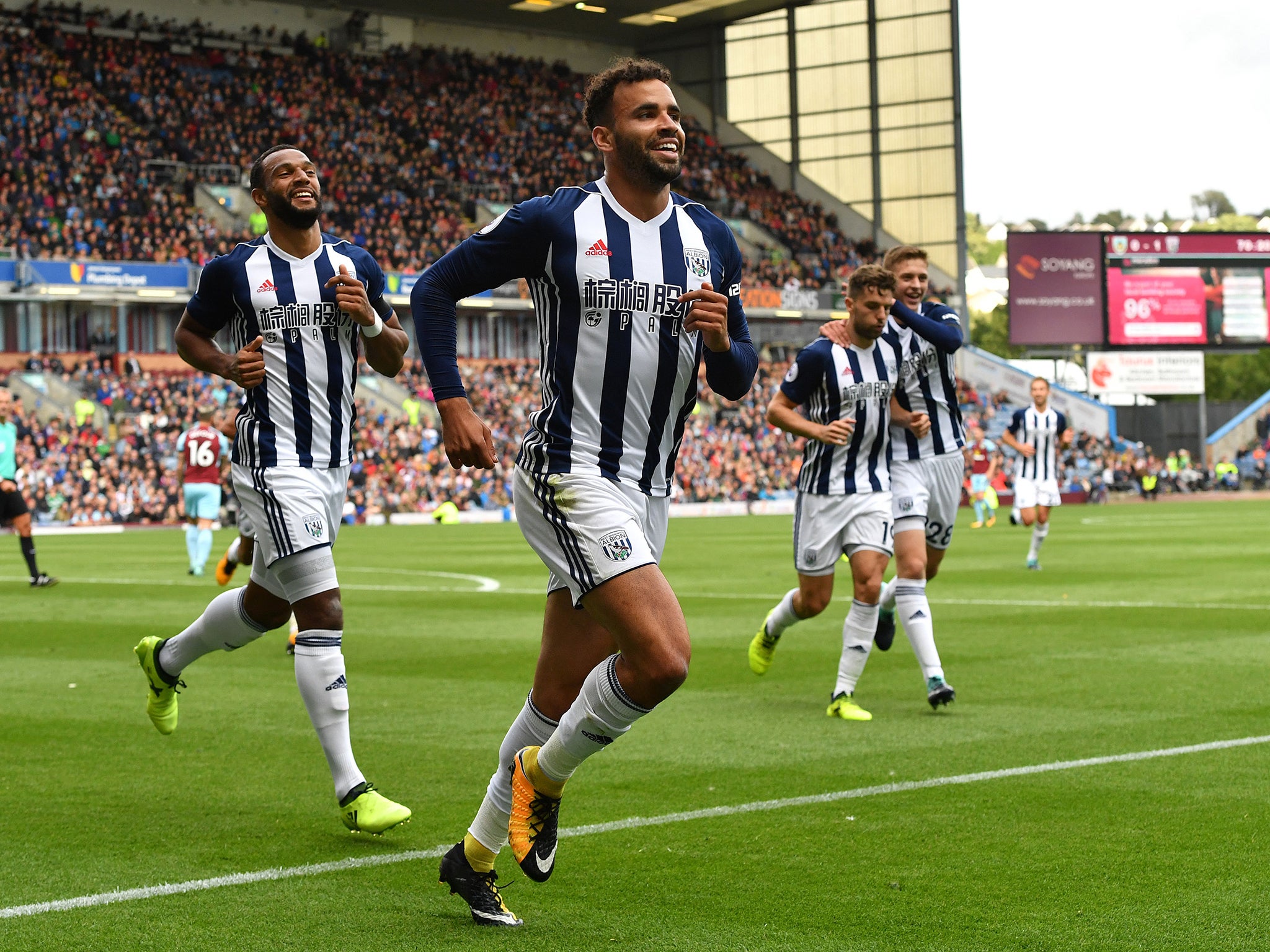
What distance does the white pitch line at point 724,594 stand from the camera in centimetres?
1433

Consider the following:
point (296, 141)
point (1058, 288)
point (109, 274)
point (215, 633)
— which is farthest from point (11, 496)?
point (1058, 288)

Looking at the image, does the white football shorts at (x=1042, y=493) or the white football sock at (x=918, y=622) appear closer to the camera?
the white football sock at (x=918, y=622)

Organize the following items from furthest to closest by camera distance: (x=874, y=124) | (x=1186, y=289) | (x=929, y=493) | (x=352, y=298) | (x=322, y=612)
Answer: (x=874, y=124), (x=1186, y=289), (x=929, y=493), (x=352, y=298), (x=322, y=612)

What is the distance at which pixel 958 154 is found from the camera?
58531 mm

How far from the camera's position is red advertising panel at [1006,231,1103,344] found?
2092 inches

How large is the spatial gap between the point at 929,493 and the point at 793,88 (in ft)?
180

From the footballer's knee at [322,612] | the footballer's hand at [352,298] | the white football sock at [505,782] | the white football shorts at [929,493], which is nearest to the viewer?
the white football sock at [505,782]

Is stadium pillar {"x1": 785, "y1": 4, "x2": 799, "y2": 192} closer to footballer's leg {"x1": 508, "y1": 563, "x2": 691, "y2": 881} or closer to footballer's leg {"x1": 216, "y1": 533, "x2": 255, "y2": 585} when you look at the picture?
footballer's leg {"x1": 216, "y1": 533, "x2": 255, "y2": 585}

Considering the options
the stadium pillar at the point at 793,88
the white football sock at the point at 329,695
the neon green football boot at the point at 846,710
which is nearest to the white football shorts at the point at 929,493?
the neon green football boot at the point at 846,710

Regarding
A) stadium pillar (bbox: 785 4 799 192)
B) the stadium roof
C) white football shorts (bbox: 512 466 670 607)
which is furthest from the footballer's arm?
stadium pillar (bbox: 785 4 799 192)

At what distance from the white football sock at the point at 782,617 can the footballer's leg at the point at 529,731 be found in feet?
14.6

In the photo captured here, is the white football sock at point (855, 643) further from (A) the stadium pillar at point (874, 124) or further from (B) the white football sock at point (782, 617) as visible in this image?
(A) the stadium pillar at point (874, 124)

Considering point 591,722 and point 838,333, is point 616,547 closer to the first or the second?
point 591,722

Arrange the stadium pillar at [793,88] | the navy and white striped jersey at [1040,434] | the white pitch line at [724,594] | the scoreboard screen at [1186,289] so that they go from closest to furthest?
1. the white pitch line at [724,594]
2. the navy and white striped jersey at [1040,434]
3. the scoreboard screen at [1186,289]
4. the stadium pillar at [793,88]
